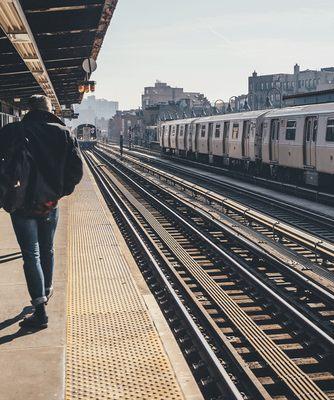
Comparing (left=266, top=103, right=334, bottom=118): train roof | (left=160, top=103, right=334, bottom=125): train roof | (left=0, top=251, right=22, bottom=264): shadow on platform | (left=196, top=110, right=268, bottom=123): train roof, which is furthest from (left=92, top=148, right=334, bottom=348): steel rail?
(left=196, top=110, right=268, bottom=123): train roof

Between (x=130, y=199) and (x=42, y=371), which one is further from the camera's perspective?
(x=130, y=199)

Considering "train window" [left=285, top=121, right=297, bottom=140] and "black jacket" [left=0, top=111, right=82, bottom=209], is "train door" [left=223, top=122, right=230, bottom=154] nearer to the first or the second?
"train window" [left=285, top=121, right=297, bottom=140]

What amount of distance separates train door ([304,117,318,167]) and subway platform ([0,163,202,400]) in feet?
36.1

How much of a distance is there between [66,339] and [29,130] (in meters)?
1.87

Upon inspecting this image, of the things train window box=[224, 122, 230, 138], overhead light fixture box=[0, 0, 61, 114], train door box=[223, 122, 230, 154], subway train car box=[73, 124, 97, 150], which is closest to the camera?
overhead light fixture box=[0, 0, 61, 114]

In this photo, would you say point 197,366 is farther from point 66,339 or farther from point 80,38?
point 80,38

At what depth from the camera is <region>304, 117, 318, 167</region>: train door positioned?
56.2ft

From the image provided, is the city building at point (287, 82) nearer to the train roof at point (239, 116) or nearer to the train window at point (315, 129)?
the train roof at point (239, 116)

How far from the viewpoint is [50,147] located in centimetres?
465

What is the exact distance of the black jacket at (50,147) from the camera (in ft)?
14.9

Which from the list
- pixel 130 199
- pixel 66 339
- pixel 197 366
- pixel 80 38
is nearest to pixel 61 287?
pixel 66 339

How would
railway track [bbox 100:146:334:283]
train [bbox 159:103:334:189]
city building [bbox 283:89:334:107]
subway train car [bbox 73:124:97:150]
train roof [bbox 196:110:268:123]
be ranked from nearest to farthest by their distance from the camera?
railway track [bbox 100:146:334:283] → train [bbox 159:103:334:189] → city building [bbox 283:89:334:107] → train roof [bbox 196:110:268:123] → subway train car [bbox 73:124:97:150]

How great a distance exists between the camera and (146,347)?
481cm

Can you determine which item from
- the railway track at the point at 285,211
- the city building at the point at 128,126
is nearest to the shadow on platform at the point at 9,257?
the railway track at the point at 285,211
